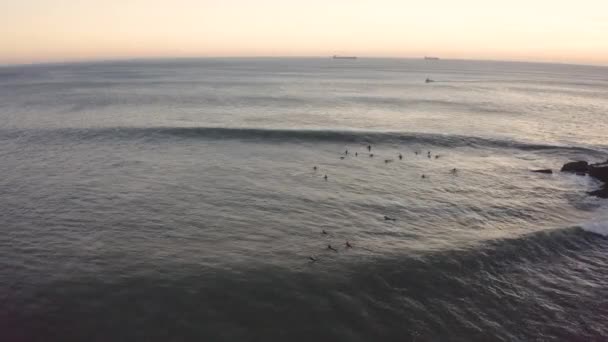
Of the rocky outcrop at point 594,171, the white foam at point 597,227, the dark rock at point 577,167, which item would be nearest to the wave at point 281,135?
the dark rock at point 577,167

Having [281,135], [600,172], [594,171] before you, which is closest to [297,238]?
[600,172]

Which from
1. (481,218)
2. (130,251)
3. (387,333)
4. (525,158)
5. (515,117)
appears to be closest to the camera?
(387,333)

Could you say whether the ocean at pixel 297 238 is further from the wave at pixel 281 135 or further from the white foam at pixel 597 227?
the wave at pixel 281 135

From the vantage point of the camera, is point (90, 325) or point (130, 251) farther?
point (130, 251)

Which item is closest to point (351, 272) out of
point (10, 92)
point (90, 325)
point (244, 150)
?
point (90, 325)

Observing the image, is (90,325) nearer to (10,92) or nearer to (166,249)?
(166,249)

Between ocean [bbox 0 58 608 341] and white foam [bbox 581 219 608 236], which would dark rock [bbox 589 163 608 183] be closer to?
ocean [bbox 0 58 608 341]

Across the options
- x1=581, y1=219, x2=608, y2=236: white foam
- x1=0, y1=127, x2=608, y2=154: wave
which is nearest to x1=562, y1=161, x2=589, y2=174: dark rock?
x1=0, y1=127, x2=608, y2=154: wave
